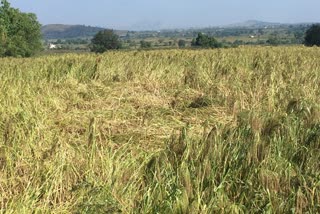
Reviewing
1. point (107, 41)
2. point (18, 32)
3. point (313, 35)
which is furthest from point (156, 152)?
point (107, 41)

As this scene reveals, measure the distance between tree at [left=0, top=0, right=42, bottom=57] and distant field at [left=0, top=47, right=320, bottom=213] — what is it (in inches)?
2277

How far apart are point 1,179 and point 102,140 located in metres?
1.31

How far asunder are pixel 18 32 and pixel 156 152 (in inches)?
2634

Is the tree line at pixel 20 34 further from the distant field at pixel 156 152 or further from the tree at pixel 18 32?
the distant field at pixel 156 152

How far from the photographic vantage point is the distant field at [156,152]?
292 centimetres

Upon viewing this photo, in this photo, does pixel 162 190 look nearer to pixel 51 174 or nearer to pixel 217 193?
pixel 217 193

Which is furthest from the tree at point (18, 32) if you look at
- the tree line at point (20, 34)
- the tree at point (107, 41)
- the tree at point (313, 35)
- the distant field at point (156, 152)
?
the distant field at point (156, 152)

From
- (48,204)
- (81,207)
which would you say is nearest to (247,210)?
(81,207)

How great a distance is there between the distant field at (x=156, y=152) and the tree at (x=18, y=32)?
5783 cm

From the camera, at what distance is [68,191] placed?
3078mm

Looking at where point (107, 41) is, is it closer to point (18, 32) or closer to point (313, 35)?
point (18, 32)

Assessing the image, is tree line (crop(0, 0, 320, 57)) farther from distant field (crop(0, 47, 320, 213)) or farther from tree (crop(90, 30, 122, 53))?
distant field (crop(0, 47, 320, 213))

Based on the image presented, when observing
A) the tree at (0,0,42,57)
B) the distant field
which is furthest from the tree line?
the distant field

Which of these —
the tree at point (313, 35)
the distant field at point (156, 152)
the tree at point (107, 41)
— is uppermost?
the distant field at point (156, 152)
